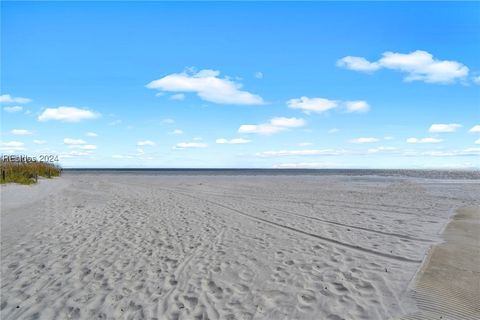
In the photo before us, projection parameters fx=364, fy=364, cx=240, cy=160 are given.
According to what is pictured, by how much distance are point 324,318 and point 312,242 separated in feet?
15.7

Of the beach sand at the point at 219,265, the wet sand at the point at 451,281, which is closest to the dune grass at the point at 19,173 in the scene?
the beach sand at the point at 219,265

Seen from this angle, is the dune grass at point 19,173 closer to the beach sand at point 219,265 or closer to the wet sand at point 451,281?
the beach sand at point 219,265

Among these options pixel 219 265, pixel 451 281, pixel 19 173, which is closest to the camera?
pixel 451 281

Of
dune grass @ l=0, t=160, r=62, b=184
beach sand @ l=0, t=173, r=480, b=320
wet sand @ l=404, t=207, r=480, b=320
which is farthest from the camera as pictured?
dune grass @ l=0, t=160, r=62, b=184

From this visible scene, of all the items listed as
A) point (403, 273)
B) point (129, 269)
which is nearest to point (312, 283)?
point (403, 273)

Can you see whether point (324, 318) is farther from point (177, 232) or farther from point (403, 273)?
point (177, 232)

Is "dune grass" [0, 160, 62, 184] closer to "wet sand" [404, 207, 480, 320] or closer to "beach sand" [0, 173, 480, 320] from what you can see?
"beach sand" [0, 173, 480, 320]

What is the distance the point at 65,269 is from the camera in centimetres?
812

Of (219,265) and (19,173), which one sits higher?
(19,173)

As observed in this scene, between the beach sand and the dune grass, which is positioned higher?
the dune grass

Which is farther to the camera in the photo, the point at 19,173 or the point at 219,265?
the point at 19,173

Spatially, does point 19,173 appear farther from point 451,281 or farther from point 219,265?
point 451,281

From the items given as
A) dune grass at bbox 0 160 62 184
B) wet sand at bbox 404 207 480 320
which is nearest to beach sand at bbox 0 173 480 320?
wet sand at bbox 404 207 480 320

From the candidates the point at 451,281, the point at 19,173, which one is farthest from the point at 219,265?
the point at 19,173
